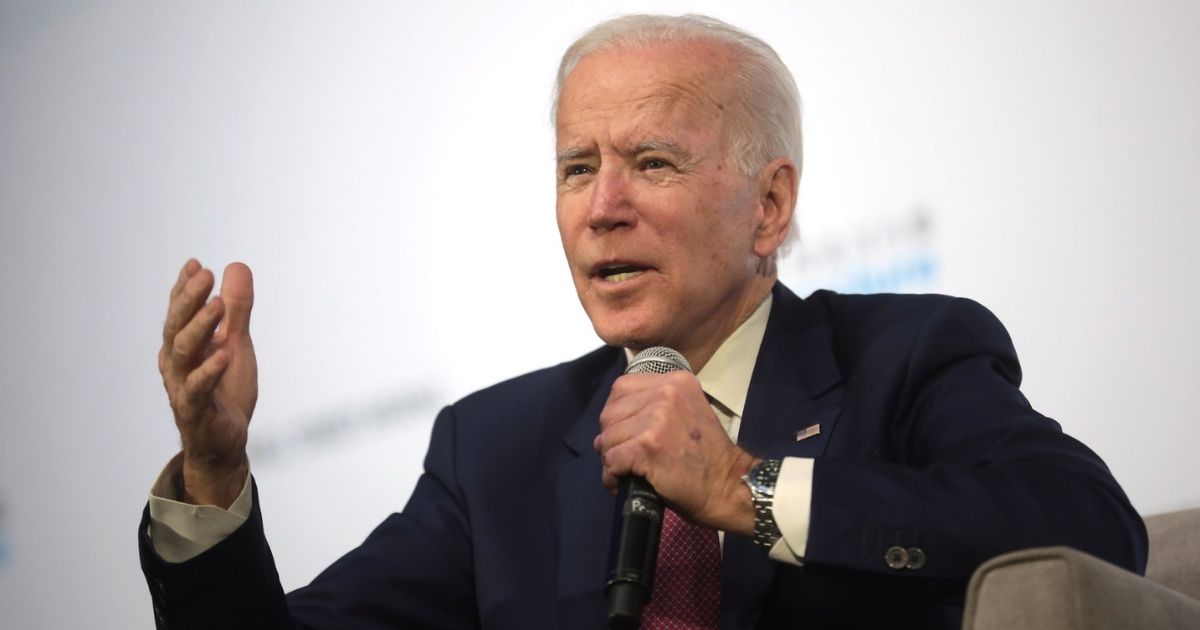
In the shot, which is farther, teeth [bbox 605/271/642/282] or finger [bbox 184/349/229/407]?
teeth [bbox 605/271/642/282]

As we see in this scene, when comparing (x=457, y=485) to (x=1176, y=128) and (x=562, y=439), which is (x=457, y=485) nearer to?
(x=562, y=439)

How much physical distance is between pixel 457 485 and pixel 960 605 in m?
0.95

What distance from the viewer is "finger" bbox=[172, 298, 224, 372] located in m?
1.77

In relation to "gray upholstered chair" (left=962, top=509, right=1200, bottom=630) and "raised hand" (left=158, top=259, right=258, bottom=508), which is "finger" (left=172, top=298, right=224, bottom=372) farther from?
"gray upholstered chair" (left=962, top=509, right=1200, bottom=630)

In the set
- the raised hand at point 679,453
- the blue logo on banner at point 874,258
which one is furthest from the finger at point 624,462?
the blue logo on banner at point 874,258

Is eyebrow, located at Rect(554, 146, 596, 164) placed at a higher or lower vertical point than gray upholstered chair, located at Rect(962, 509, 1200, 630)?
higher

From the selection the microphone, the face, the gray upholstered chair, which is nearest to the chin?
the face

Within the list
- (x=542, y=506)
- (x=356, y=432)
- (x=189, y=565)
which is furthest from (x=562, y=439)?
(x=356, y=432)

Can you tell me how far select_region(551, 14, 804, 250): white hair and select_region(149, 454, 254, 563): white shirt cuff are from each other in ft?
3.32

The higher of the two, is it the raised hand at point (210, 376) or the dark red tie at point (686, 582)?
the raised hand at point (210, 376)

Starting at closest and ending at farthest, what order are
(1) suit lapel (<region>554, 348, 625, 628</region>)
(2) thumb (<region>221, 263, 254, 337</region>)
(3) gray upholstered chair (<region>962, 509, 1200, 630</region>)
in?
(3) gray upholstered chair (<region>962, 509, 1200, 630</region>) → (2) thumb (<region>221, 263, 254, 337</region>) → (1) suit lapel (<region>554, 348, 625, 628</region>)

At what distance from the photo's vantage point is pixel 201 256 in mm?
3725

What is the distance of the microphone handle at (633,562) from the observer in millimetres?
1524

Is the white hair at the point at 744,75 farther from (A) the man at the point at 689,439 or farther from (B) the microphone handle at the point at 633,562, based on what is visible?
(B) the microphone handle at the point at 633,562
